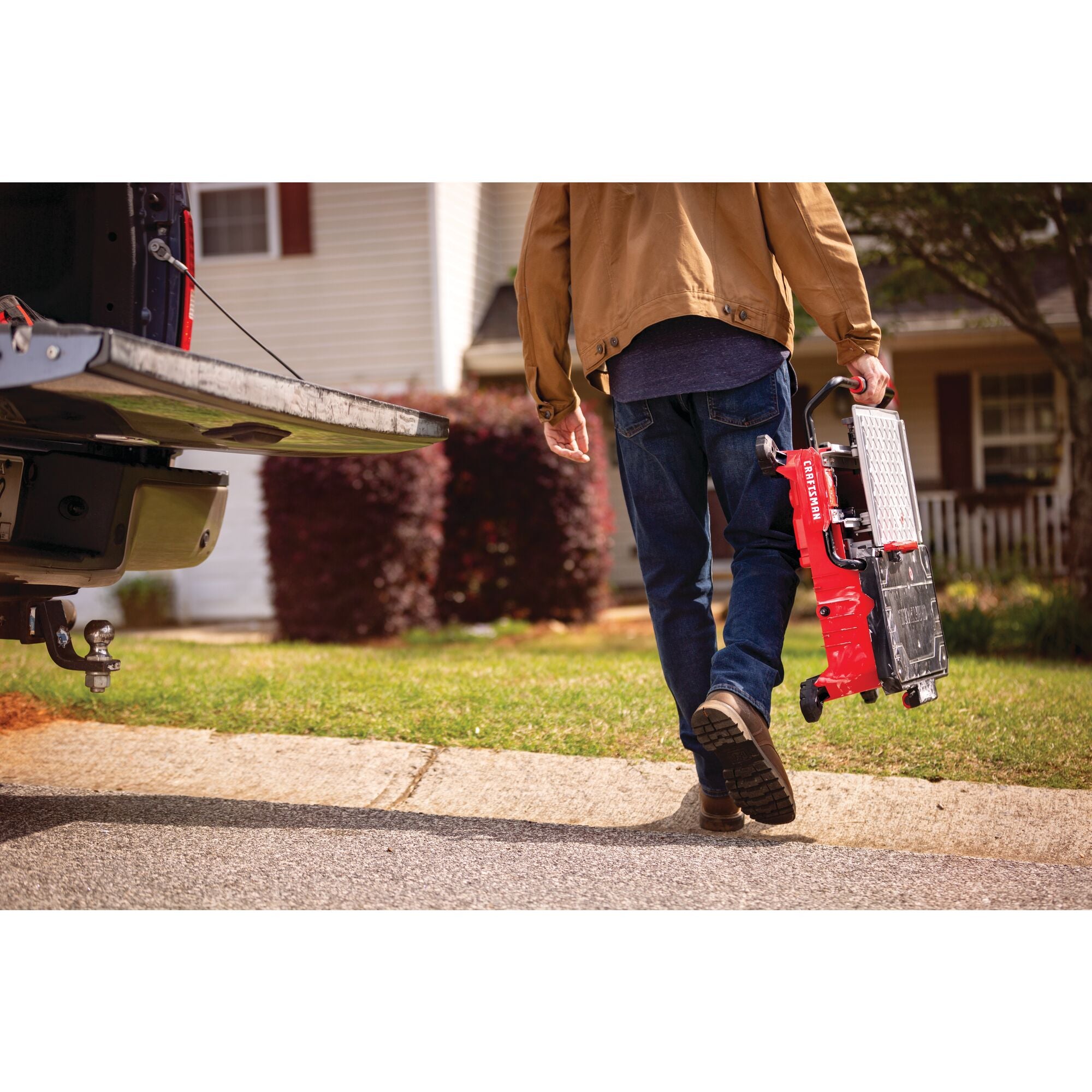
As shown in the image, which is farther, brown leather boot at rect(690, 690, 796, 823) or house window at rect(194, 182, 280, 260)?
house window at rect(194, 182, 280, 260)

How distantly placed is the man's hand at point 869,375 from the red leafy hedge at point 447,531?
205 inches

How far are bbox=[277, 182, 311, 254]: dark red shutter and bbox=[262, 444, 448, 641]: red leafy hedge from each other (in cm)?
402

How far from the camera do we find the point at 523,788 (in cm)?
340

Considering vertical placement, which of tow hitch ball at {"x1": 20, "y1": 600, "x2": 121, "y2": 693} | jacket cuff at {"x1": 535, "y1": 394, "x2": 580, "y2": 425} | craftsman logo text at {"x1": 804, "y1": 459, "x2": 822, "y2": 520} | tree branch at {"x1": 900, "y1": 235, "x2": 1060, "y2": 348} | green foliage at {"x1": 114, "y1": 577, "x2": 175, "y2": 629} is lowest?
green foliage at {"x1": 114, "y1": 577, "x2": 175, "y2": 629}

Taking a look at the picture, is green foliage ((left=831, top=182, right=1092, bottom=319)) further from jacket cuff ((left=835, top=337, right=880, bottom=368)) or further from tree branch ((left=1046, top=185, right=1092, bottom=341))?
jacket cuff ((left=835, top=337, right=880, bottom=368))

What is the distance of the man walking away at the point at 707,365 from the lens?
284 cm

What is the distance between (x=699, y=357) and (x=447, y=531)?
6492 millimetres

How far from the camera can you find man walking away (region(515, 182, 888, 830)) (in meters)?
2.84

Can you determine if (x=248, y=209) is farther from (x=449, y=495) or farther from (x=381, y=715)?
(x=381, y=715)

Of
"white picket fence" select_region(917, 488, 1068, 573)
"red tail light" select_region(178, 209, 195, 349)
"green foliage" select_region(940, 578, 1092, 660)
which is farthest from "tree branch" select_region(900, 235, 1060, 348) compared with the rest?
"red tail light" select_region(178, 209, 195, 349)

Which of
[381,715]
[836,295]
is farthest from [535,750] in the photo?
[836,295]

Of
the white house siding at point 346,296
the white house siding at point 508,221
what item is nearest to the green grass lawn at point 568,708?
the white house siding at point 346,296

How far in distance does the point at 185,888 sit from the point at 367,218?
31.3 feet
